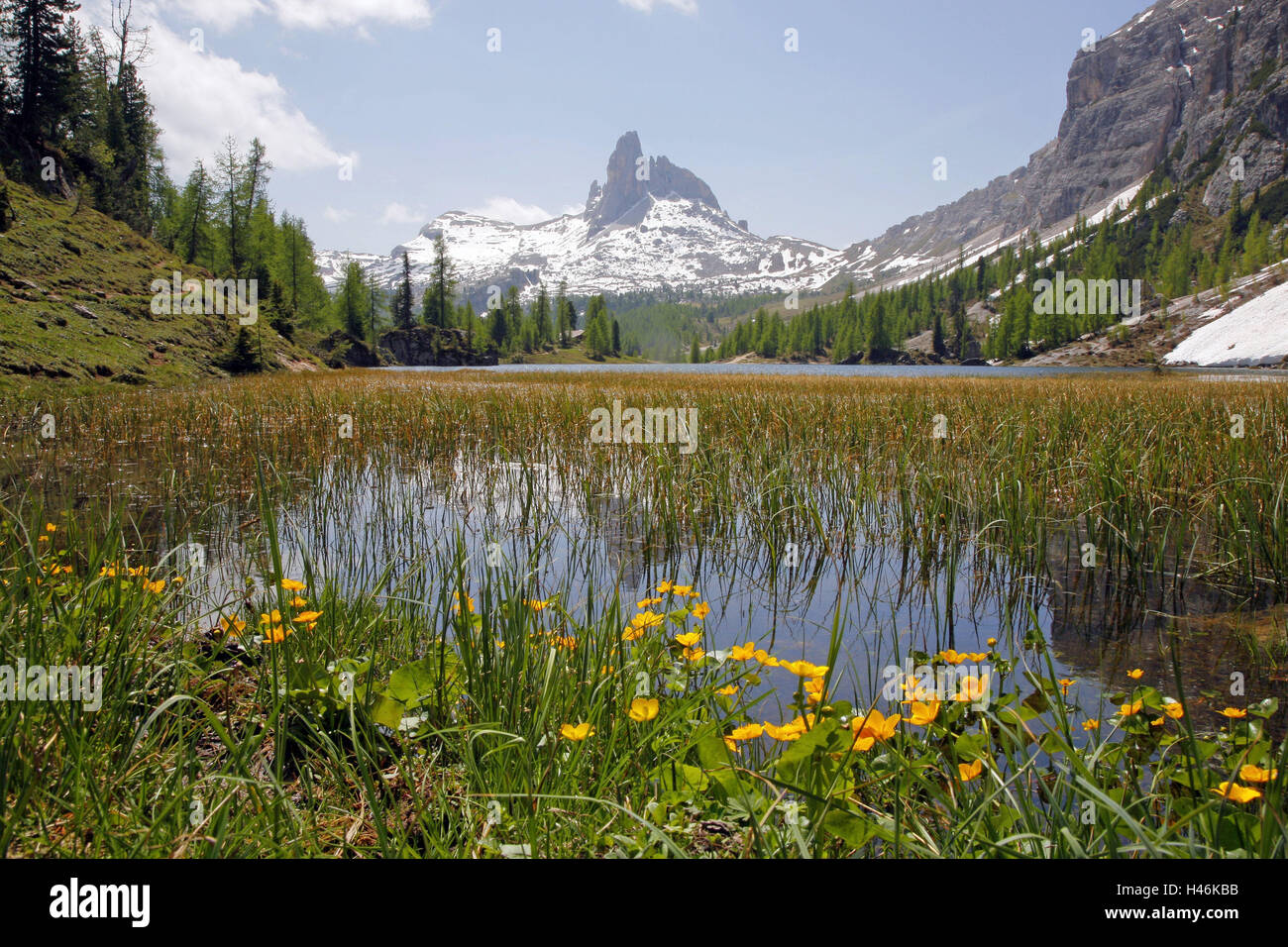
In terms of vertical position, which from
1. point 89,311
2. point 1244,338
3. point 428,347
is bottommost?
point 89,311

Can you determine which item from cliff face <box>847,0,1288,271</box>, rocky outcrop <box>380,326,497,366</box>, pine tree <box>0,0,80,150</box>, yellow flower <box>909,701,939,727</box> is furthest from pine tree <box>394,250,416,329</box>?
cliff face <box>847,0,1288,271</box>

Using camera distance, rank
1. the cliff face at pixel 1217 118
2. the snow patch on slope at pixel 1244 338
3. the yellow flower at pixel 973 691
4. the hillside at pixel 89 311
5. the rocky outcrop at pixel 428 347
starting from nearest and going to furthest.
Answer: the yellow flower at pixel 973 691 → the hillside at pixel 89 311 → the snow patch on slope at pixel 1244 338 → the rocky outcrop at pixel 428 347 → the cliff face at pixel 1217 118

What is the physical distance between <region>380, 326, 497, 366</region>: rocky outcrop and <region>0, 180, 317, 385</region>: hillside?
35.4m

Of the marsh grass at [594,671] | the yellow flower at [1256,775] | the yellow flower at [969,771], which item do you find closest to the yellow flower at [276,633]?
the marsh grass at [594,671]

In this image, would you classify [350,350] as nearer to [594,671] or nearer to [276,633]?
[276,633]

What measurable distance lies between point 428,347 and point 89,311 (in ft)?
164

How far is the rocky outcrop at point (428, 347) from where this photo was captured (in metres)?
65.3

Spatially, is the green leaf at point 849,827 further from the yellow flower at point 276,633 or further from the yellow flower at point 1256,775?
the yellow flower at point 276,633

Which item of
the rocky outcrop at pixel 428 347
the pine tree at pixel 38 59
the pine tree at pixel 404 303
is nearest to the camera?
the pine tree at pixel 38 59

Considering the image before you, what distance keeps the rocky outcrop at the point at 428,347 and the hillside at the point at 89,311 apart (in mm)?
35436

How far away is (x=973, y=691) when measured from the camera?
6.28 ft

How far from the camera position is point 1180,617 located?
12.5ft

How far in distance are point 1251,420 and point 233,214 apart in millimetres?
50432

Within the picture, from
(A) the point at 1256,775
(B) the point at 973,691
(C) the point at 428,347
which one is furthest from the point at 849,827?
(C) the point at 428,347
